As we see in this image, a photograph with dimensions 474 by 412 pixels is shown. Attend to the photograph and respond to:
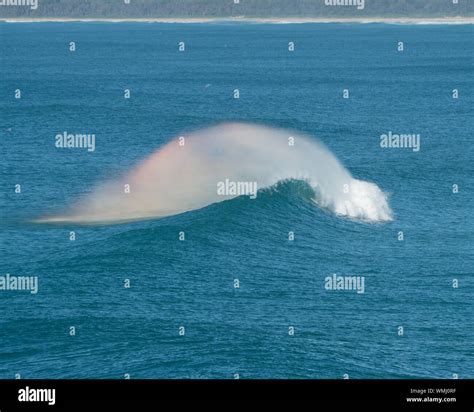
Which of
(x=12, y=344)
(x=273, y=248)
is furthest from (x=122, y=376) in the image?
(x=273, y=248)

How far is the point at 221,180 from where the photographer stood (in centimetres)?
7931

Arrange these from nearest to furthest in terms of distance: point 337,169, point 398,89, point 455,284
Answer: point 455,284 < point 337,169 < point 398,89

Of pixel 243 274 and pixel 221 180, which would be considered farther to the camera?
pixel 221 180

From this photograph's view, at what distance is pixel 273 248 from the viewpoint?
65.1 m

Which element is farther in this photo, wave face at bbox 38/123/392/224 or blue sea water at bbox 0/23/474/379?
wave face at bbox 38/123/392/224

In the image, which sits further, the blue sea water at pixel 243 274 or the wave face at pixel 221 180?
the wave face at pixel 221 180

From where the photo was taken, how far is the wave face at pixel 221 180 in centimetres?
7431

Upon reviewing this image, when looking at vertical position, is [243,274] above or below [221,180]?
below

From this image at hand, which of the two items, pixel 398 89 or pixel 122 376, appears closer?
pixel 122 376

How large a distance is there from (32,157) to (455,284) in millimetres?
49483

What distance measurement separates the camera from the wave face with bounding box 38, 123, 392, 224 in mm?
74312
